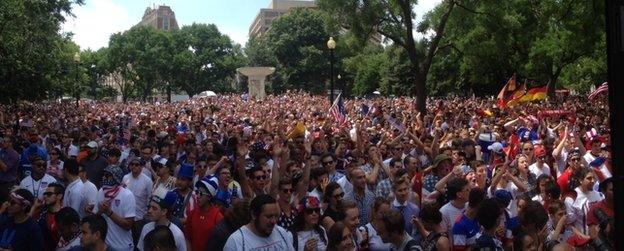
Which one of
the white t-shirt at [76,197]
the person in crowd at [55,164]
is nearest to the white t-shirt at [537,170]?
the white t-shirt at [76,197]

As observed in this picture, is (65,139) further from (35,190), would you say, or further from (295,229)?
(295,229)

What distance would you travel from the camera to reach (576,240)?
5.77m

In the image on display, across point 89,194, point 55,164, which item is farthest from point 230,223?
point 55,164

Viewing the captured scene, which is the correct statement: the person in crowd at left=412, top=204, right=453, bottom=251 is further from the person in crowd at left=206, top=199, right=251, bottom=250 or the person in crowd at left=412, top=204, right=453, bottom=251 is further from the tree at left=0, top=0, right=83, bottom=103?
the tree at left=0, top=0, right=83, bottom=103

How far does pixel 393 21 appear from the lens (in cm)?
2984

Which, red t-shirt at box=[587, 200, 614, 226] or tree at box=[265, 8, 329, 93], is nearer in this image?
red t-shirt at box=[587, 200, 614, 226]

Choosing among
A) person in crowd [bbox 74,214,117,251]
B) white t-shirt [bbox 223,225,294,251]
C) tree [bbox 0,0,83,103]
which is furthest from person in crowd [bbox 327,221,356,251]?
tree [bbox 0,0,83,103]

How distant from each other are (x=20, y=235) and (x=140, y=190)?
2.47 meters

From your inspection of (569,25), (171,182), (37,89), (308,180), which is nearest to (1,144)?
(171,182)

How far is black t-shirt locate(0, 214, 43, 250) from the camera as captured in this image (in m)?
5.79

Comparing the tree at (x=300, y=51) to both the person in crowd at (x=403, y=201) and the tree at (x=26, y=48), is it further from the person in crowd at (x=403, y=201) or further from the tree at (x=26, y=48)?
the person in crowd at (x=403, y=201)

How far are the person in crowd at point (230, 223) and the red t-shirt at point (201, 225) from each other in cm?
40

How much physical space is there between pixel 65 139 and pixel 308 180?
9501 millimetres

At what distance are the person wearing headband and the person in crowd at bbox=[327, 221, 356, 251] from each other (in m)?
2.76
